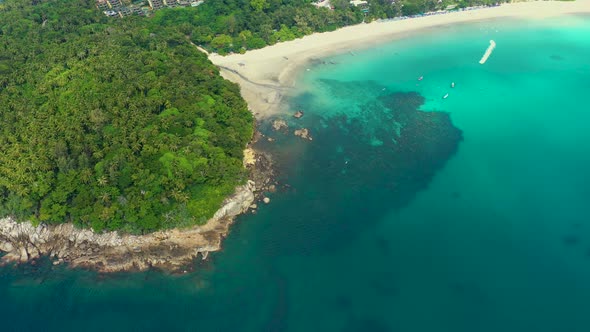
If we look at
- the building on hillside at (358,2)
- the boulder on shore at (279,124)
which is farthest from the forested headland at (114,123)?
→ the building on hillside at (358,2)

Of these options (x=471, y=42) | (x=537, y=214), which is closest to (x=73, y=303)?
(x=537, y=214)

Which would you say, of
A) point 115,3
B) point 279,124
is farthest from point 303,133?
point 115,3

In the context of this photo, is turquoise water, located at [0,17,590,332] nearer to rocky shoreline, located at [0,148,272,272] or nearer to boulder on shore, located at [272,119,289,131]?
rocky shoreline, located at [0,148,272,272]

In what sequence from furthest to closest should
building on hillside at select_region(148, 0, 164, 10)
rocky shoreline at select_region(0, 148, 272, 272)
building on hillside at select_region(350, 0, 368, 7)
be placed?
building on hillside at select_region(350, 0, 368, 7) → building on hillside at select_region(148, 0, 164, 10) → rocky shoreline at select_region(0, 148, 272, 272)

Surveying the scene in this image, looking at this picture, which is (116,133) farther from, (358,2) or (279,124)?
(358,2)

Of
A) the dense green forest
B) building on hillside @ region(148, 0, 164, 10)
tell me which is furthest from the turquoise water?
building on hillside @ region(148, 0, 164, 10)
